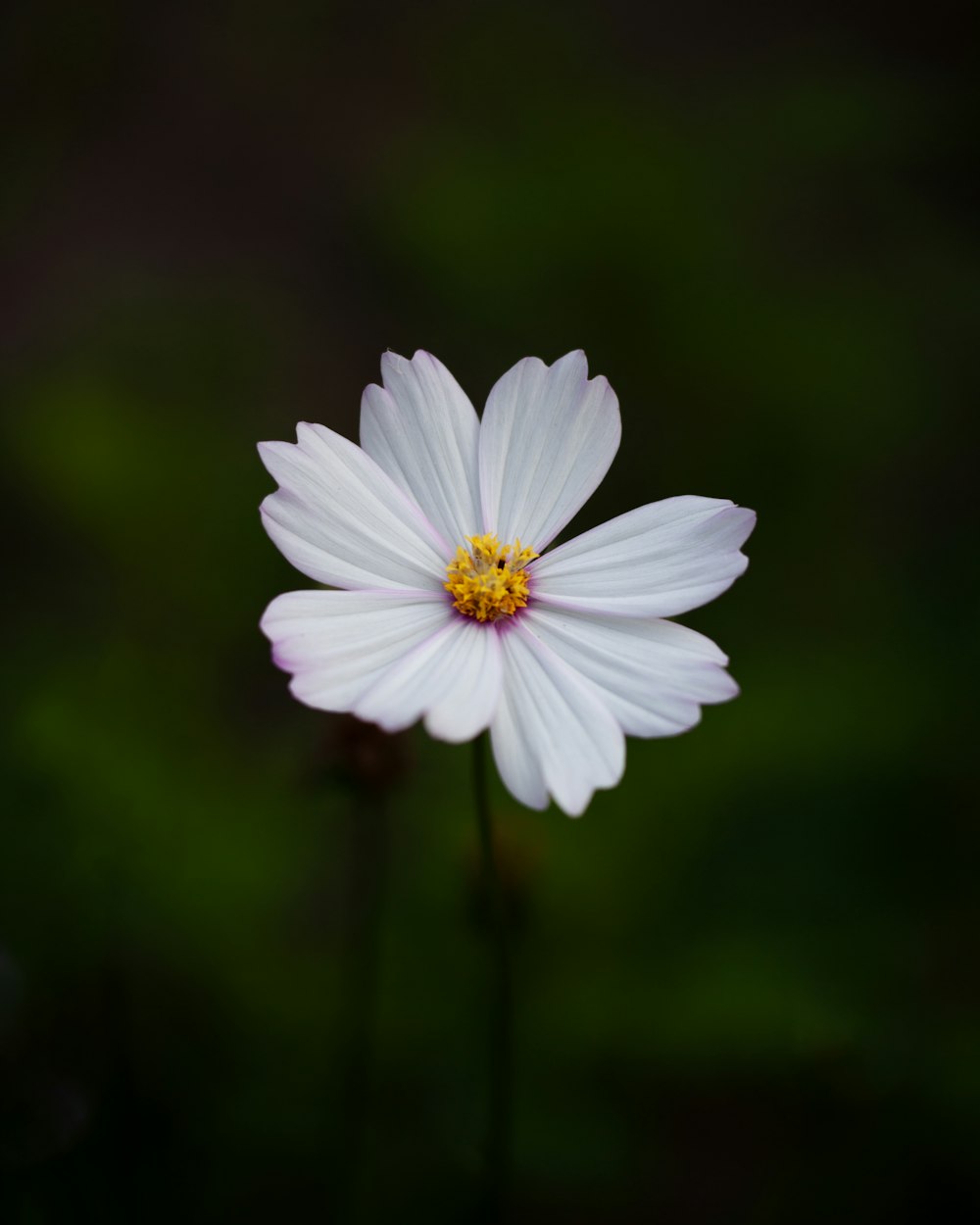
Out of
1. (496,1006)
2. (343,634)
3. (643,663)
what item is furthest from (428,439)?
(496,1006)

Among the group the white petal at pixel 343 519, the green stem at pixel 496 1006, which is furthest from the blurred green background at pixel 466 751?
the white petal at pixel 343 519

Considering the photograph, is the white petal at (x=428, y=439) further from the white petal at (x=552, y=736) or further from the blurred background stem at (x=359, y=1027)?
the blurred background stem at (x=359, y=1027)

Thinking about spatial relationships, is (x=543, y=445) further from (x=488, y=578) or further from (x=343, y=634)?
(x=343, y=634)

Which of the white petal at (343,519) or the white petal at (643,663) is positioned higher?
the white petal at (343,519)

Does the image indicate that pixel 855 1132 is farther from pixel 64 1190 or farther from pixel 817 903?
pixel 64 1190

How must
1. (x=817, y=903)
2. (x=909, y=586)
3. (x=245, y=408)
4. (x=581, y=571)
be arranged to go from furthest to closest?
(x=245, y=408), (x=909, y=586), (x=817, y=903), (x=581, y=571)

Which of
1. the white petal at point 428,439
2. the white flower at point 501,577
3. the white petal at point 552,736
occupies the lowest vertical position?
the white petal at point 552,736

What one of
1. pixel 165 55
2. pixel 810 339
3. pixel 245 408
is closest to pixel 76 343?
pixel 245 408
